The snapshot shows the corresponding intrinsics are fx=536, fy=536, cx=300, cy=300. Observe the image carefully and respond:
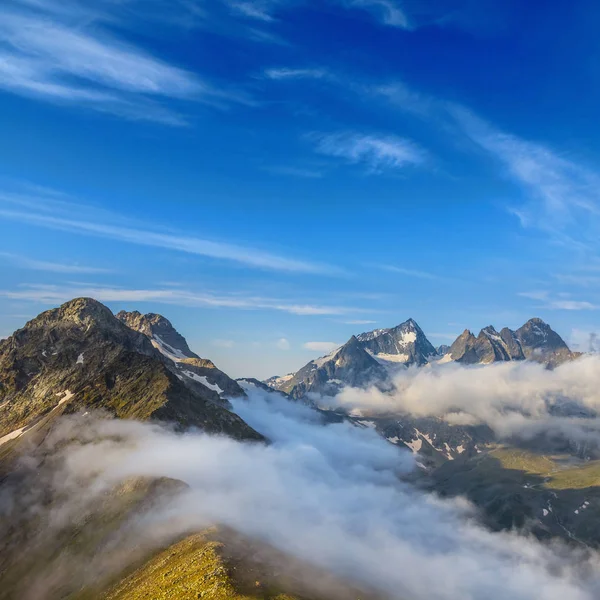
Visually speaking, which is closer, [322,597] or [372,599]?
[322,597]

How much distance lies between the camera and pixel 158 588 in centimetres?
17175

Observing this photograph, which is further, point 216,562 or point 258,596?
point 216,562

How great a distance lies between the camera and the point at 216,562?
587 ft

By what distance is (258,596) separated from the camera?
5955 inches

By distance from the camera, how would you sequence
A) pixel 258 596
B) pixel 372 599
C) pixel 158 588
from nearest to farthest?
1. pixel 258 596
2. pixel 158 588
3. pixel 372 599

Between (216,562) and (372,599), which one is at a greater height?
(216,562)

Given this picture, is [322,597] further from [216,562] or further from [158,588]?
[158,588]

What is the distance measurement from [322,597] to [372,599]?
30186 mm

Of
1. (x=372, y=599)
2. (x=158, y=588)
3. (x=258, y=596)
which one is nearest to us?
(x=258, y=596)

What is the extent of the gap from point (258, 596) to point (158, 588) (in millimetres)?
40365

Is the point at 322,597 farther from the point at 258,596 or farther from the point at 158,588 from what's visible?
the point at 158,588

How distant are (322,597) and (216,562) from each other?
36.7 meters

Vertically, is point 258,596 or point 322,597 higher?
point 258,596

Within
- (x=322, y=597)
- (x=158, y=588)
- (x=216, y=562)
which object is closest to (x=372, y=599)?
(x=322, y=597)
